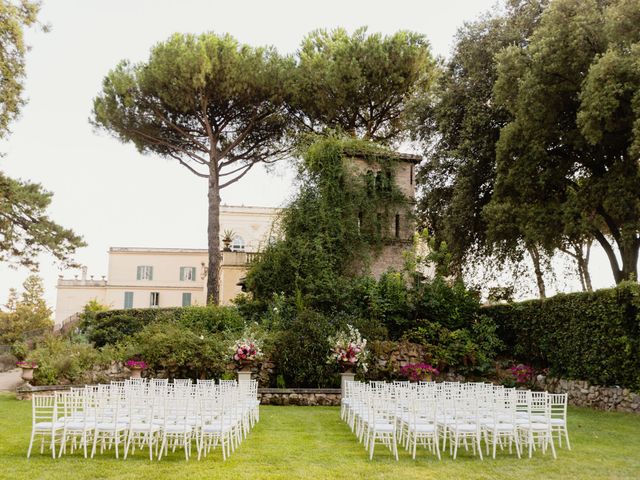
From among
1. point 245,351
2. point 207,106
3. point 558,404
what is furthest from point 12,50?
point 558,404

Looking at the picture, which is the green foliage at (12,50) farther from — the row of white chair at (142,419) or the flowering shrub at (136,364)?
the row of white chair at (142,419)

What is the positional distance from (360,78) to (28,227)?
1379 cm

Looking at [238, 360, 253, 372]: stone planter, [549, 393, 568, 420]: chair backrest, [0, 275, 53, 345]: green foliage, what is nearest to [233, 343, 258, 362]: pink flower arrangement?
[238, 360, 253, 372]: stone planter

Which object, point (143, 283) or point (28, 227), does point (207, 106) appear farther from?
point (143, 283)

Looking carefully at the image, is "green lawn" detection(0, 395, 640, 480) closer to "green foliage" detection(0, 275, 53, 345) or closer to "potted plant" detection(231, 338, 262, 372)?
"potted plant" detection(231, 338, 262, 372)

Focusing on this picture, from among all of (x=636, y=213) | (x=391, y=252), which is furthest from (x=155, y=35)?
(x=636, y=213)

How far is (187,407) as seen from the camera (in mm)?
7988

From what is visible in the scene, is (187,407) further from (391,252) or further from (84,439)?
(391,252)

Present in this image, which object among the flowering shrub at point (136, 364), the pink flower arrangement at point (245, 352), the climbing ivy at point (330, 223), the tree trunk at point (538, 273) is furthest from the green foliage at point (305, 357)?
the tree trunk at point (538, 273)

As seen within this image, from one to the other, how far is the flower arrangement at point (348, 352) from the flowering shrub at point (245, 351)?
1946 millimetres

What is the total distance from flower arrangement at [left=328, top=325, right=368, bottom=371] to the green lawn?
5.05m

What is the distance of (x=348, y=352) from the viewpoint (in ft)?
52.5

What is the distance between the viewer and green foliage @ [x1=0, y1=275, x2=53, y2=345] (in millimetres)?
46906

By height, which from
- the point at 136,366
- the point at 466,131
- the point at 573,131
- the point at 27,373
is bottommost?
the point at 27,373
